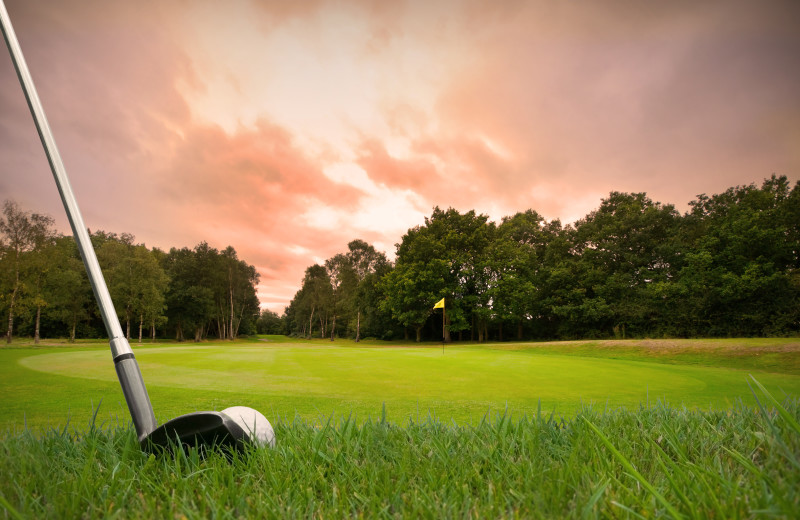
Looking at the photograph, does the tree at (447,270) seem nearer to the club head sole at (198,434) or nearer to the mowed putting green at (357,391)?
the mowed putting green at (357,391)

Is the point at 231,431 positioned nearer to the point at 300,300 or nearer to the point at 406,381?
the point at 406,381

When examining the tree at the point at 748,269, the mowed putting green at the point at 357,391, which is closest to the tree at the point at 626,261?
the tree at the point at 748,269

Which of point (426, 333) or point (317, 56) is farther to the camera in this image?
point (426, 333)

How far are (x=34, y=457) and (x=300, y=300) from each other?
218ft

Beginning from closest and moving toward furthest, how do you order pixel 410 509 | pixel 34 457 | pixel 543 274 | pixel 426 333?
pixel 410 509 < pixel 34 457 < pixel 543 274 < pixel 426 333

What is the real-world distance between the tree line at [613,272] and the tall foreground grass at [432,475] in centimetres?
3136

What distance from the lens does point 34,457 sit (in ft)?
4.69

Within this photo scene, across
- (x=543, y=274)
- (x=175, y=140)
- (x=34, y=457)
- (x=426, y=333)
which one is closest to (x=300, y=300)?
(x=426, y=333)

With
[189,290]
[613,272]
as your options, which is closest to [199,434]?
[613,272]

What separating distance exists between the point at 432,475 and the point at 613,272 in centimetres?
4396

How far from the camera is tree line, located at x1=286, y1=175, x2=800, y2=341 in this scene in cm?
2909

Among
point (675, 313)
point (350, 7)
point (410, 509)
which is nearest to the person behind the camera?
point (410, 509)

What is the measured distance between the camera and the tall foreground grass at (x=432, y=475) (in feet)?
3.17

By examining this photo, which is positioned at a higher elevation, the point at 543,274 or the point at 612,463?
the point at 543,274
